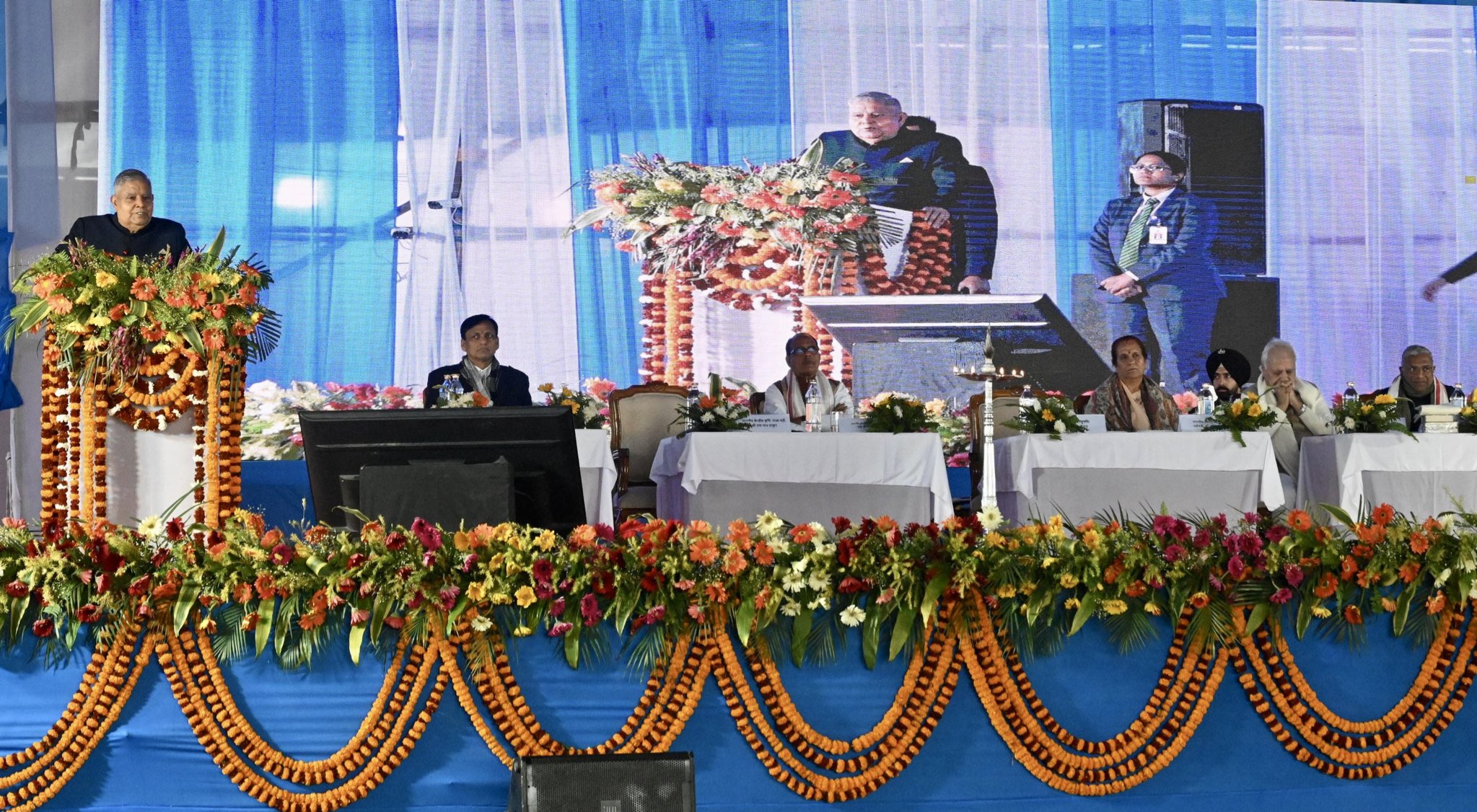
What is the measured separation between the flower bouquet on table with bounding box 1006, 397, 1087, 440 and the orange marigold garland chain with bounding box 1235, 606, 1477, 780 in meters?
2.26

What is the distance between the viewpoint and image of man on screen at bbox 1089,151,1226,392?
777cm

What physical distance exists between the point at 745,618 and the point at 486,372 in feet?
11.0

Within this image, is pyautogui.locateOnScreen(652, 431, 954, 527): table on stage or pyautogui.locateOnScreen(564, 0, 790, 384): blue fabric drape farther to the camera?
pyautogui.locateOnScreen(564, 0, 790, 384): blue fabric drape

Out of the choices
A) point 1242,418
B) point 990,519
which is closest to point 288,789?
point 990,519

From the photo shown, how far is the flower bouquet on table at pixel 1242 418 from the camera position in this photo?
4.99 m

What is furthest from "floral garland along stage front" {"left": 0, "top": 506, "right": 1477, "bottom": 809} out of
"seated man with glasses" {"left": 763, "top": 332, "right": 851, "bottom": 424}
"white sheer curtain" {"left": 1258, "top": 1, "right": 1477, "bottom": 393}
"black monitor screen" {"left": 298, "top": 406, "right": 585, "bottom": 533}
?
"white sheer curtain" {"left": 1258, "top": 1, "right": 1477, "bottom": 393}

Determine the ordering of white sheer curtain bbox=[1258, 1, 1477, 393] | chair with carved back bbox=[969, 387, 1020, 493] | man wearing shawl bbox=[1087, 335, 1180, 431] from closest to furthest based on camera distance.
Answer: man wearing shawl bbox=[1087, 335, 1180, 431] → chair with carved back bbox=[969, 387, 1020, 493] → white sheer curtain bbox=[1258, 1, 1477, 393]

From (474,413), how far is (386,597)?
1.44 feet

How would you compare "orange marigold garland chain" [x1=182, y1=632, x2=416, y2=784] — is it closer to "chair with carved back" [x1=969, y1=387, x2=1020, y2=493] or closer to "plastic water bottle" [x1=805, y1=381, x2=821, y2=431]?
"plastic water bottle" [x1=805, y1=381, x2=821, y2=431]

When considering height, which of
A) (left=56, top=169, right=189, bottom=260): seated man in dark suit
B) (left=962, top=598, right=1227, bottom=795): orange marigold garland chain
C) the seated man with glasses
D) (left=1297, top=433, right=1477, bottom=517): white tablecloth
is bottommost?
(left=962, top=598, right=1227, bottom=795): orange marigold garland chain

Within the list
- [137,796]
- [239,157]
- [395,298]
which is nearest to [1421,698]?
[137,796]

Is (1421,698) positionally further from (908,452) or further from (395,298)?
(395,298)

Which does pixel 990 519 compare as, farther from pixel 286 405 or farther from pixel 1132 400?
pixel 286 405

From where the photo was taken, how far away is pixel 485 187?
24.4 ft
